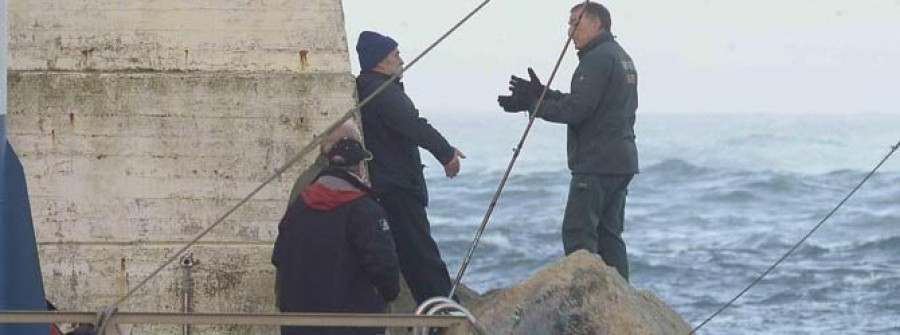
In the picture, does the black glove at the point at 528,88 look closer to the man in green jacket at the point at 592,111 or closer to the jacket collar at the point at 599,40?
the man in green jacket at the point at 592,111

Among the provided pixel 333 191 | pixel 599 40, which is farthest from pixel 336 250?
pixel 599 40

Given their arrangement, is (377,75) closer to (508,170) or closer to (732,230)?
(508,170)

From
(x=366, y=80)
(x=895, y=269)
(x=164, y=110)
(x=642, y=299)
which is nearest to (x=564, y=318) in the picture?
(x=642, y=299)

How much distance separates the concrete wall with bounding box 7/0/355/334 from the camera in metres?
9.02

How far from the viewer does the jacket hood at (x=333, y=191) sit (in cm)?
725

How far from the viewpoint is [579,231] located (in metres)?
9.37

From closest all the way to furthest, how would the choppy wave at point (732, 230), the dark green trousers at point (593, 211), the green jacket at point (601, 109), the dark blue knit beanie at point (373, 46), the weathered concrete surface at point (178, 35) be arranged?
the dark blue knit beanie at point (373, 46), the weathered concrete surface at point (178, 35), the green jacket at point (601, 109), the dark green trousers at point (593, 211), the choppy wave at point (732, 230)

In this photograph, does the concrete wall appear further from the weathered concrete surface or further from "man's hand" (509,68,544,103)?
"man's hand" (509,68,544,103)

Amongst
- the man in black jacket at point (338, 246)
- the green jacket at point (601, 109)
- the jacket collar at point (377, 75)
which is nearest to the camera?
the man in black jacket at point (338, 246)

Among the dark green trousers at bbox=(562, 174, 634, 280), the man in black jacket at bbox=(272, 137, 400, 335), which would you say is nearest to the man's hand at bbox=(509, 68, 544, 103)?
the dark green trousers at bbox=(562, 174, 634, 280)

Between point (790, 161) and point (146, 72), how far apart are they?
126 ft

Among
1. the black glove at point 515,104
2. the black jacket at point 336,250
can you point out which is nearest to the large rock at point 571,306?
the black glove at point 515,104

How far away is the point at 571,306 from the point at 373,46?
4.45ft

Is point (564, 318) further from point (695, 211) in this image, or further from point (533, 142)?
point (533, 142)
